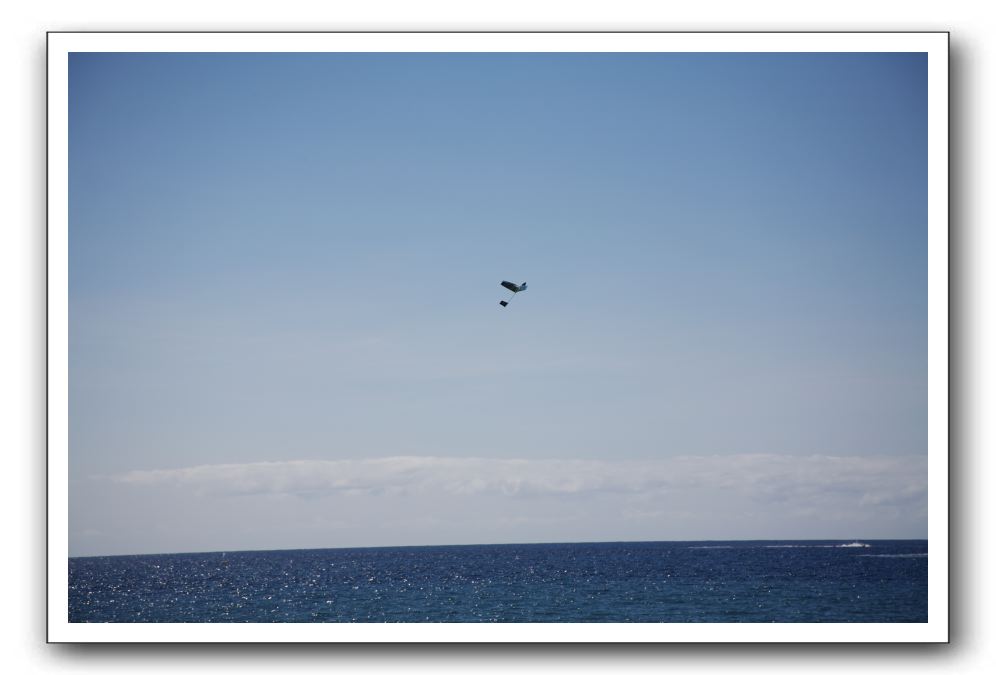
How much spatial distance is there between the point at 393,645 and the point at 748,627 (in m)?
1.59

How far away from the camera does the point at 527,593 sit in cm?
1858

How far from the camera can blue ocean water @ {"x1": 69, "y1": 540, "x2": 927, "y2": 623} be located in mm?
13523

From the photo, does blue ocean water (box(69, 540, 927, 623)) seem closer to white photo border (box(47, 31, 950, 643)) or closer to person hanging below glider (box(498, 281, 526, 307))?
white photo border (box(47, 31, 950, 643))

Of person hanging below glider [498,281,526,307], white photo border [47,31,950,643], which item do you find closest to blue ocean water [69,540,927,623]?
white photo border [47,31,950,643]

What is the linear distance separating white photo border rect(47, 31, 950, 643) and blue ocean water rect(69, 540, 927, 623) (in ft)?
3.32

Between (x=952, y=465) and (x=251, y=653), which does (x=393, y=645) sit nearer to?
(x=251, y=653)

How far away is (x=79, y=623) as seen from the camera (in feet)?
17.1
